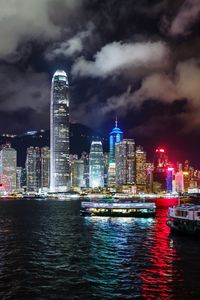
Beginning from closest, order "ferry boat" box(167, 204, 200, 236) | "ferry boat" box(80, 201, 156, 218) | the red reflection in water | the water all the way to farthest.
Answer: the red reflection in water
the water
"ferry boat" box(167, 204, 200, 236)
"ferry boat" box(80, 201, 156, 218)

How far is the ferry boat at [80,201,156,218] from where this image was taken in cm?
12900

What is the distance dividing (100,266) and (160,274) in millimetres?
8213

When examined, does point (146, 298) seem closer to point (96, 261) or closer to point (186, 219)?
point (96, 261)

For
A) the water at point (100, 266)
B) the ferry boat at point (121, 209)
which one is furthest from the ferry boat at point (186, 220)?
the ferry boat at point (121, 209)

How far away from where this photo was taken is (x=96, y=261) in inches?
2219

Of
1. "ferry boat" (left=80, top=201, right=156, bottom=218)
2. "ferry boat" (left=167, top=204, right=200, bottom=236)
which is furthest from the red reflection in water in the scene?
"ferry boat" (left=80, top=201, right=156, bottom=218)

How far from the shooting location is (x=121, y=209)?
5192 inches

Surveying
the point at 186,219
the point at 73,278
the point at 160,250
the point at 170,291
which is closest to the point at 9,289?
the point at 73,278

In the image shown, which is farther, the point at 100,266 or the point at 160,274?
the point at 100,266

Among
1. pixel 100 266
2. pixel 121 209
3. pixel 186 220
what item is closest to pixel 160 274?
pixel 100 266

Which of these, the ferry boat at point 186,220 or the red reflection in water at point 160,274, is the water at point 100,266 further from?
the ferry boat at point 186,220

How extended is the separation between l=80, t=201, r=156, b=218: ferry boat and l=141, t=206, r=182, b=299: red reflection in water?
57.0 m

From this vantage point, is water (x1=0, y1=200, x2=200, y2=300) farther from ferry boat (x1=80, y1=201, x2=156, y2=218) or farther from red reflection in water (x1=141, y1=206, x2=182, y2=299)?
ferry boat (x1=80, y1=201, x2=156, y2=218)

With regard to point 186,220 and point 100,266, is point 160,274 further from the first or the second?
point 186,220
